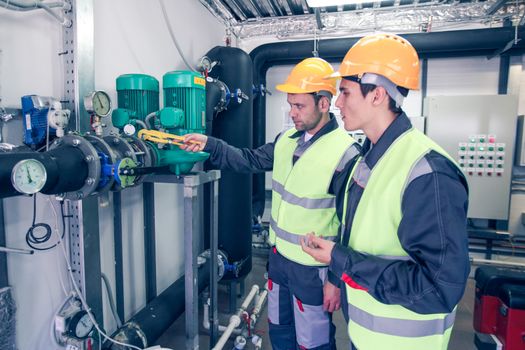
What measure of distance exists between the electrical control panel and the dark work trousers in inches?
89.7

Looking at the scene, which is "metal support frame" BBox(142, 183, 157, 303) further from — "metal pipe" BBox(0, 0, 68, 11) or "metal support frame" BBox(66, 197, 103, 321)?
"metal pipe" BBox(0, 0, 68, 11)

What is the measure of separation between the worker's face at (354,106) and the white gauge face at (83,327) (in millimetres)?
1217

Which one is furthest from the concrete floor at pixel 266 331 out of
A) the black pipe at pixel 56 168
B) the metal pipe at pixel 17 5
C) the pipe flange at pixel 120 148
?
the metal pipe at pixel 17 5

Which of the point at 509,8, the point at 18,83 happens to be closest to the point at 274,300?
the point at 18,83

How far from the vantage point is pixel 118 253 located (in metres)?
1.70

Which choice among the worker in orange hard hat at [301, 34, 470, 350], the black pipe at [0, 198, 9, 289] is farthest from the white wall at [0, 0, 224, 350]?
the worker in orange hard hat at [301, 34, 470, 350]

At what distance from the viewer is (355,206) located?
3.07 feet

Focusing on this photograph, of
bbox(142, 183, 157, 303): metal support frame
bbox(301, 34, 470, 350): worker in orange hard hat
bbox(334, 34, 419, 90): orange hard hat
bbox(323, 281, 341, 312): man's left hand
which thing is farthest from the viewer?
bbox(142, 183, 157, 303): metal support frame

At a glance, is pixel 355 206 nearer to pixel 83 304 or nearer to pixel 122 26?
pixel 83 304

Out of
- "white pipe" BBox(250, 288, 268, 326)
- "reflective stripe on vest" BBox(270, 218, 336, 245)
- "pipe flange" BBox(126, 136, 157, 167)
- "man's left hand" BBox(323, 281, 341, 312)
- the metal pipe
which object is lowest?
"white pipe" BBox(250, 288, 268, 326)

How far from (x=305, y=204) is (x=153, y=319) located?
106 cm

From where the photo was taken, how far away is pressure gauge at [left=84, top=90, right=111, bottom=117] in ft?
4.00

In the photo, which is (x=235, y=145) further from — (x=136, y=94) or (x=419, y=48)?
(x=419, y=48)

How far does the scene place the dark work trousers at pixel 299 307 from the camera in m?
1.33
